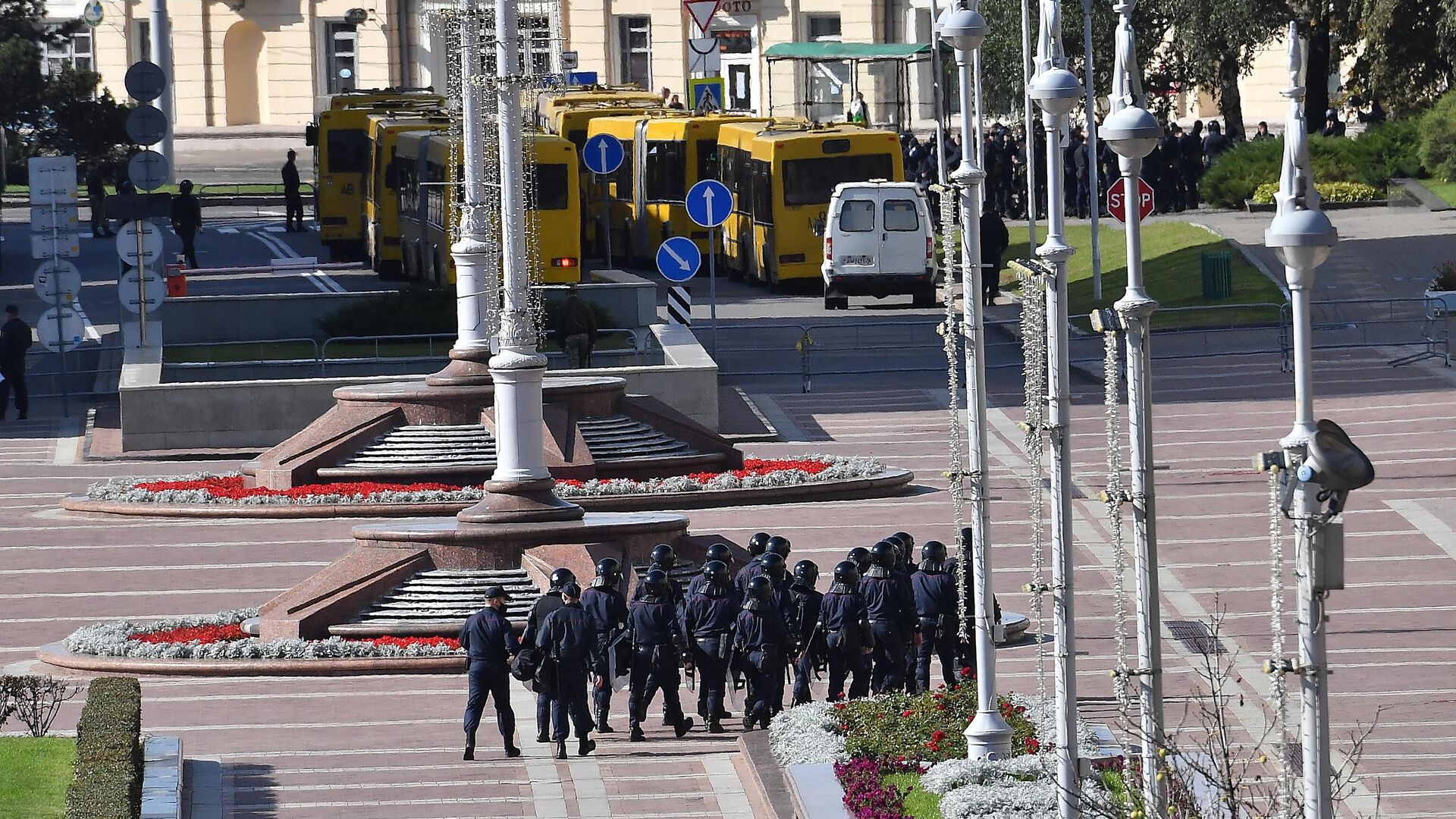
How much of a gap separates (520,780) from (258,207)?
5334 centimetres

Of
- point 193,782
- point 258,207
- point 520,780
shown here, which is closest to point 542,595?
point 520,780

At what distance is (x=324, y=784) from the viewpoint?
16.0m

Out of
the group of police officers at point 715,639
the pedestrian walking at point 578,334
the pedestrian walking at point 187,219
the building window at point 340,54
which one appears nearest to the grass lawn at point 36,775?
the group of police officers at point 715,639

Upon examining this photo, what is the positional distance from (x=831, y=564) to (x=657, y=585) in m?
5.78

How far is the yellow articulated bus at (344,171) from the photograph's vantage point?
52.2 meters

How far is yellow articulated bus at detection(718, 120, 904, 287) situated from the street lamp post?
1262 inches

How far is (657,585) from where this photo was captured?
17484mm

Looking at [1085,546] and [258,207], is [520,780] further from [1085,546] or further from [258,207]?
[258,207]

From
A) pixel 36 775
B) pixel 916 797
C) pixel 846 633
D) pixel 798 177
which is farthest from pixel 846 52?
pixel 916 797

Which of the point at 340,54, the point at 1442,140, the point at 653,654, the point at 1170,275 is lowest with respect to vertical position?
the point at 653,654

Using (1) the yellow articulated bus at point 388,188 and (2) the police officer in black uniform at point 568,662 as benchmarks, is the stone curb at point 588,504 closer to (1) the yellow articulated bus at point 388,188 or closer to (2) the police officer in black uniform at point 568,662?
(2) the police officer in black uniform at point 568,662

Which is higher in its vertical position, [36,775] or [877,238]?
[877,238]

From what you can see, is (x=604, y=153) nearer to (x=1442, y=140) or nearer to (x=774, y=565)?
(x=1442, y=140)

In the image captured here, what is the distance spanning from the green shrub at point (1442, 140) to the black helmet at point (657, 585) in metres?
32.8
